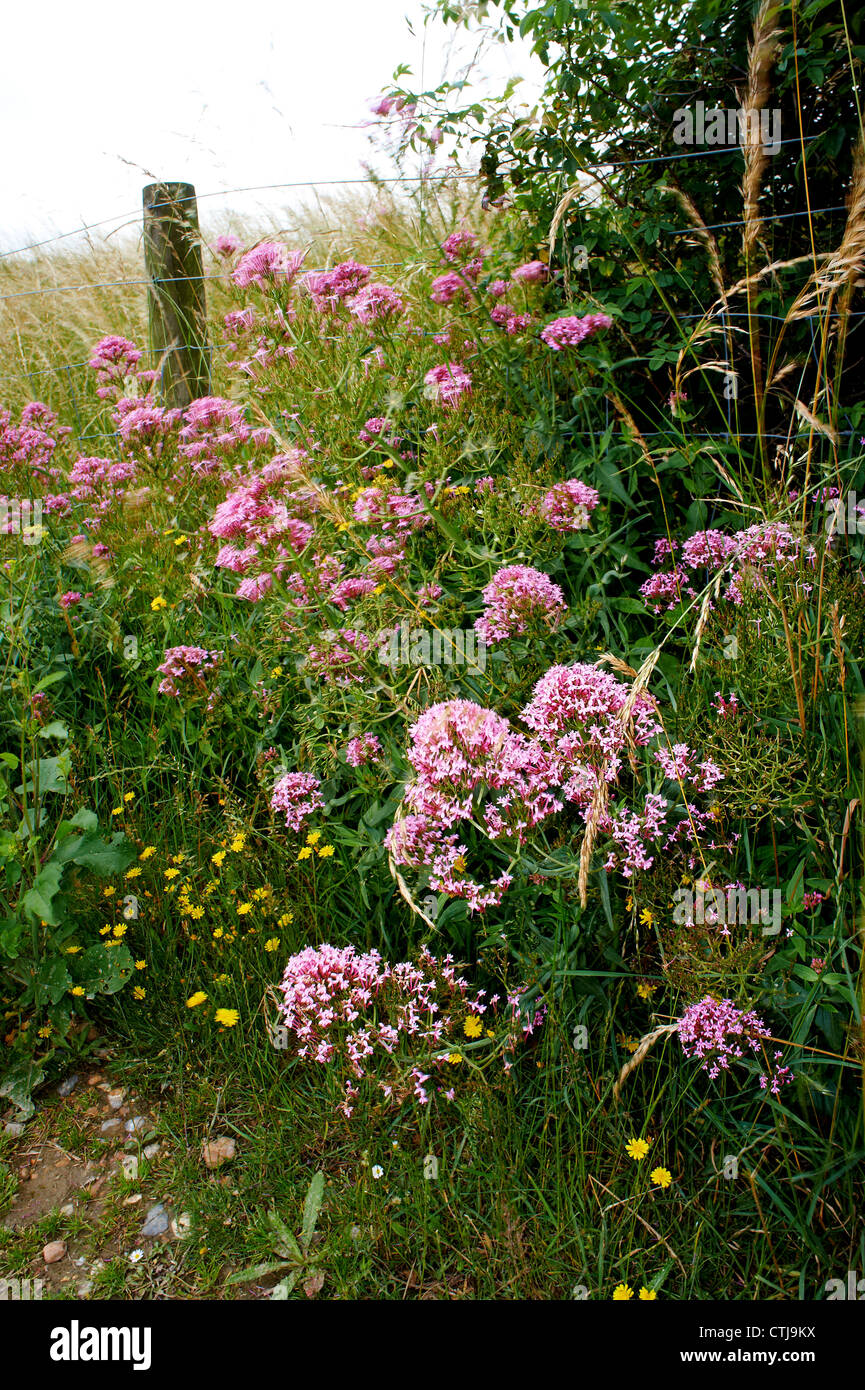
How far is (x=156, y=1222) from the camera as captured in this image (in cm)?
219

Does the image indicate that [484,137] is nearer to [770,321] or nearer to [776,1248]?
[770,321]

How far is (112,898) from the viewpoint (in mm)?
2877

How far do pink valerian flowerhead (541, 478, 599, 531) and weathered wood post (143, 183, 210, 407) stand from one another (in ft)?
10.9

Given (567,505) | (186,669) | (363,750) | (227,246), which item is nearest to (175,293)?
(227,246)

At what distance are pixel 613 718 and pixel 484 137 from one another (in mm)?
2708

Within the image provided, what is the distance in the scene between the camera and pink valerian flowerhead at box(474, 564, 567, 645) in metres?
2.29

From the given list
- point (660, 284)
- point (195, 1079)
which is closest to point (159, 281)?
point (660, 284)

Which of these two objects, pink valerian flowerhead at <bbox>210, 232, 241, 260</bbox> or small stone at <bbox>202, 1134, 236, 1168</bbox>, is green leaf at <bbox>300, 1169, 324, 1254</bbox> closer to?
small stone at <bbox>202, 1134, 236, 1168</bbox>

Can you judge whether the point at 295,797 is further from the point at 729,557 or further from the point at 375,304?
the point at 375,304

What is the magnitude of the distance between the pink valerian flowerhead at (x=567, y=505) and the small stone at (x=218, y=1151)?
5.90 feet

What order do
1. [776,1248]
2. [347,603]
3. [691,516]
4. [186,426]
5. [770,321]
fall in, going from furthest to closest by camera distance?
[186,426]
[770,321]
[691,516]
[347,603]
[776,1248]

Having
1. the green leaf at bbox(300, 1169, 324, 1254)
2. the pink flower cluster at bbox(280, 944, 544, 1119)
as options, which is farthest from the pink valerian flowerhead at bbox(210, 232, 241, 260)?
the green leaf at bbox(300, 1169, 324, 1254)

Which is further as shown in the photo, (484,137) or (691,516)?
(484,137)

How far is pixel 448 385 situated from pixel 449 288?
1.60 feet
